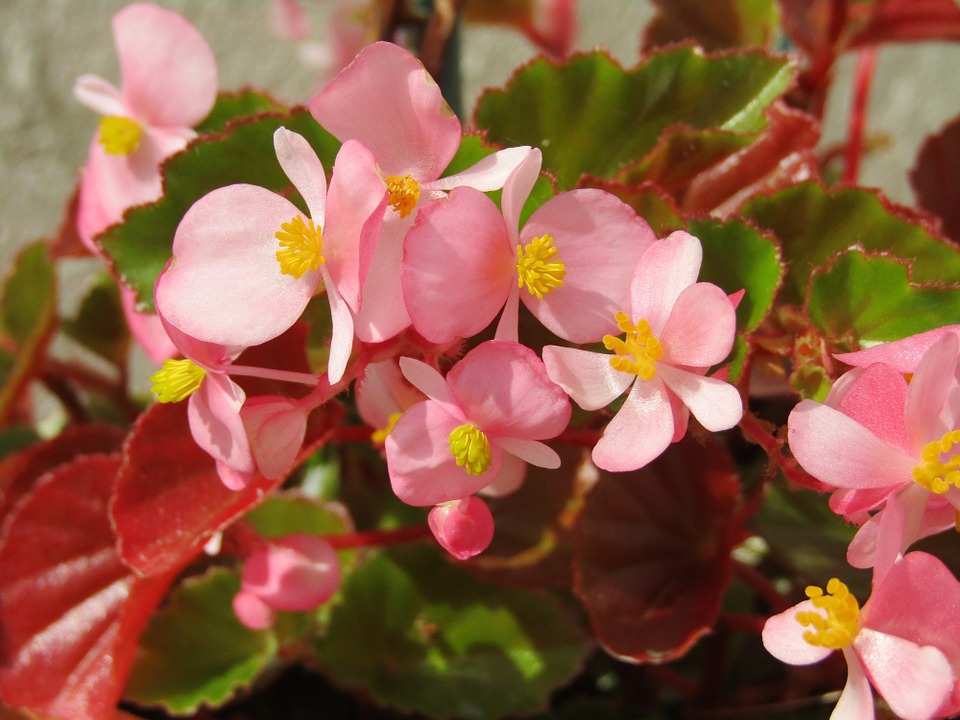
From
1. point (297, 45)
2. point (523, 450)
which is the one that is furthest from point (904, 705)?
point (297, 45)

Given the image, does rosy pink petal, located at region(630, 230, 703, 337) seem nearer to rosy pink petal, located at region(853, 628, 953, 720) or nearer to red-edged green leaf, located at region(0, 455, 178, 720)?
rosy pink petal, located at region(853, 628, 953, 720)

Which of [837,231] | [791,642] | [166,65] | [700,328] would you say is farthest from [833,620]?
[166,65]

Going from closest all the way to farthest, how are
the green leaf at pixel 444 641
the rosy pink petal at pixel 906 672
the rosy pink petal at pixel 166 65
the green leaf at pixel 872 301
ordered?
the rosy pink petal at pixel 906 672, the green leaf at pixel 872 301, the rosy pink petal at pixel 166 65, the green leaf at pixel 444 641

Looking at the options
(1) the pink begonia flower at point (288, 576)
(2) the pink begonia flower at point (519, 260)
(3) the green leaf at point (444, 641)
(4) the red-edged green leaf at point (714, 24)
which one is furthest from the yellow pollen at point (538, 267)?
(4) the red-edged green leaf at point (714, 24)

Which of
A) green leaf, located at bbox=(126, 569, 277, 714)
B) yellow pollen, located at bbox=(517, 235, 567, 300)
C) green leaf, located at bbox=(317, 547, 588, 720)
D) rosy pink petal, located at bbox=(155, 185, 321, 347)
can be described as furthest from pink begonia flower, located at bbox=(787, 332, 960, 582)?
green leaf, located at bbox=(126, 569, 277, 714)

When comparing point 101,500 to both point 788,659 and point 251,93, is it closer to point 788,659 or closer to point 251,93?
point 251,93

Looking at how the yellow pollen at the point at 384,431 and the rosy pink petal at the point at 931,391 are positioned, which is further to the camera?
the yellow pollen at the point at 384,431

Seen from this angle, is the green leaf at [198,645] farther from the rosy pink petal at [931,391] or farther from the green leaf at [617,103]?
the rosy pink petal at [931,391]

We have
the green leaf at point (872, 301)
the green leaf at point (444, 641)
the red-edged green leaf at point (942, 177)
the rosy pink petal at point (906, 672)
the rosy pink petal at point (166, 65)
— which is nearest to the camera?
the rosy pink petal at point (906, 672)
